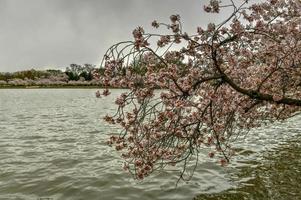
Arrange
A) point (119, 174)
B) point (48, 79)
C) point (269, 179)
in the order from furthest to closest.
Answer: point (48, 79), point (119, 174), point (269, 179)

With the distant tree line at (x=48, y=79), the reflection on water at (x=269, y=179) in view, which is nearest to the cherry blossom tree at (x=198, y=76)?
the reflection on water at (x=269, y=179)

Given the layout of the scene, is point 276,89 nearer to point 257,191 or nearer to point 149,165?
point 257,191

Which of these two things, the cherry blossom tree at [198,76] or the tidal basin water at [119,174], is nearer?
the cherry blossom tree at [198,76]

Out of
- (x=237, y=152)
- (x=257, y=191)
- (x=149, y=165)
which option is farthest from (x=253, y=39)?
(x=237, y=152)

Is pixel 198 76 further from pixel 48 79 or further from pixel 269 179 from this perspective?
pixel 48 79

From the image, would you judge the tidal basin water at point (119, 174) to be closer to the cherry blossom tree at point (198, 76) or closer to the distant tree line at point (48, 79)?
the cherry blossom tree at point (198, 76)

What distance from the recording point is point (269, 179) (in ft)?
37.0

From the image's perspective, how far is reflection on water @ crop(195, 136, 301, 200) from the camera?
390 inches

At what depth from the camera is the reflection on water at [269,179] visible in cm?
990

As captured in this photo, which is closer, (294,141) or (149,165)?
(149,165)

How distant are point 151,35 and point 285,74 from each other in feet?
11.9

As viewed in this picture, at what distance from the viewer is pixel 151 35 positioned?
21.6 feet

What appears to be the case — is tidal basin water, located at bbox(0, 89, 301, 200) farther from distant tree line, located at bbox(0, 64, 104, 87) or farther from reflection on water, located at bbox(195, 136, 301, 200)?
distant tree line, located at bbox(0, 64, 104, 87)

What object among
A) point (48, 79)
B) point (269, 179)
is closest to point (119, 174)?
point (269, 179)
